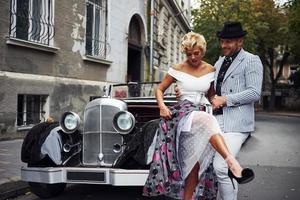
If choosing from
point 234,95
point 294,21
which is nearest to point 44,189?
point 234,95

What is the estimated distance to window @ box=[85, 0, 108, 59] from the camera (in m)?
15.4

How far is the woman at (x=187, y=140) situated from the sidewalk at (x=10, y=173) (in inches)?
98.9

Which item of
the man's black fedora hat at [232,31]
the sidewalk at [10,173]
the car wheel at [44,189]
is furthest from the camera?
the sidewalk at [10,173]

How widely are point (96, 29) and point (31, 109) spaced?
16.7ft

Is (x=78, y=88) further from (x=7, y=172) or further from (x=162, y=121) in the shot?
→ (x=162, y=121)

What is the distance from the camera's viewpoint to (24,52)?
1111 centimetres

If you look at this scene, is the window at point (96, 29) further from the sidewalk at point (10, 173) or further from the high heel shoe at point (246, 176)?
the high heel shoe at point (246, 176)

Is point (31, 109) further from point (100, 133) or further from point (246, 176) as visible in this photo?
point (246, 176)

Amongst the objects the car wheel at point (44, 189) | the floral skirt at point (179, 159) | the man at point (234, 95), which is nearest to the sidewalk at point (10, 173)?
the car wheel at point (44, 189)

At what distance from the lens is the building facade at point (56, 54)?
1064 centimetres

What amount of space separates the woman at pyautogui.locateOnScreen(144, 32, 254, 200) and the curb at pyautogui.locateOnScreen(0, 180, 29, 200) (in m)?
2.44

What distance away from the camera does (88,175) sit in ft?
17.2

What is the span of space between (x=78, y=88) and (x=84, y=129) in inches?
325

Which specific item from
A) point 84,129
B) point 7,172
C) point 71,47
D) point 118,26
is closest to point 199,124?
point 84,129
